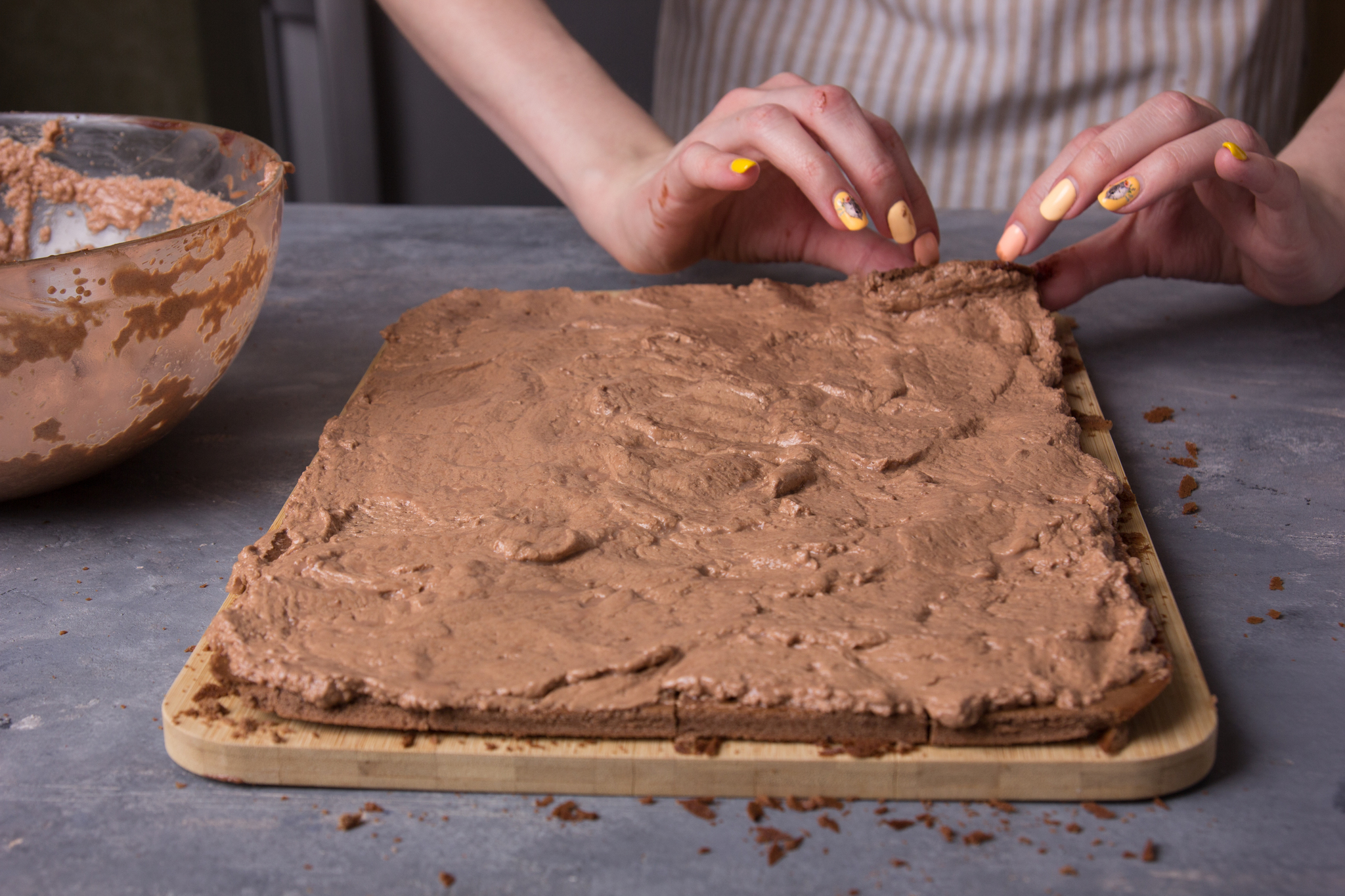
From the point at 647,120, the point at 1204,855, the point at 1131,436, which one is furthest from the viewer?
the point at 647,120

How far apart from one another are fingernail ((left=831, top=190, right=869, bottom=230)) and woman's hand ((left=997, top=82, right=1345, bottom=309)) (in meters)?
0.23

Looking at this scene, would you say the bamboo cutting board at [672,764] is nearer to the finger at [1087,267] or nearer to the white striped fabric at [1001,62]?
the finger at [1087,267]

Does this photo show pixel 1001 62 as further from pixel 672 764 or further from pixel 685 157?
pixel 672 764

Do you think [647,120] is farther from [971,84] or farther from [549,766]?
[549,766]

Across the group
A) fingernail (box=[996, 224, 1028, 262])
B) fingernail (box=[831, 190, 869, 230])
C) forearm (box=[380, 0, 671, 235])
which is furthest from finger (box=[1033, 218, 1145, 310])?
forearm (box=[380, 0, 671, 235])

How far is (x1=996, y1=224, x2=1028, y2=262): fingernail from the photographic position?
1.56 m

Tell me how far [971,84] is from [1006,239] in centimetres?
83

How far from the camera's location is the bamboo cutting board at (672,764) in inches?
34.0

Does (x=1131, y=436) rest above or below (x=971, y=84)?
below

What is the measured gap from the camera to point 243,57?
172 inches

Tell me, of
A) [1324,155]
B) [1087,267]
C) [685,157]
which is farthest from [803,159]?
[1324,155]

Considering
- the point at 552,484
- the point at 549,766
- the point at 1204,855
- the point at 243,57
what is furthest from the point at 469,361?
the point at 243,57

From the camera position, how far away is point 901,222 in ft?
5.19

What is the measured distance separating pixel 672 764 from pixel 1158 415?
102cm
